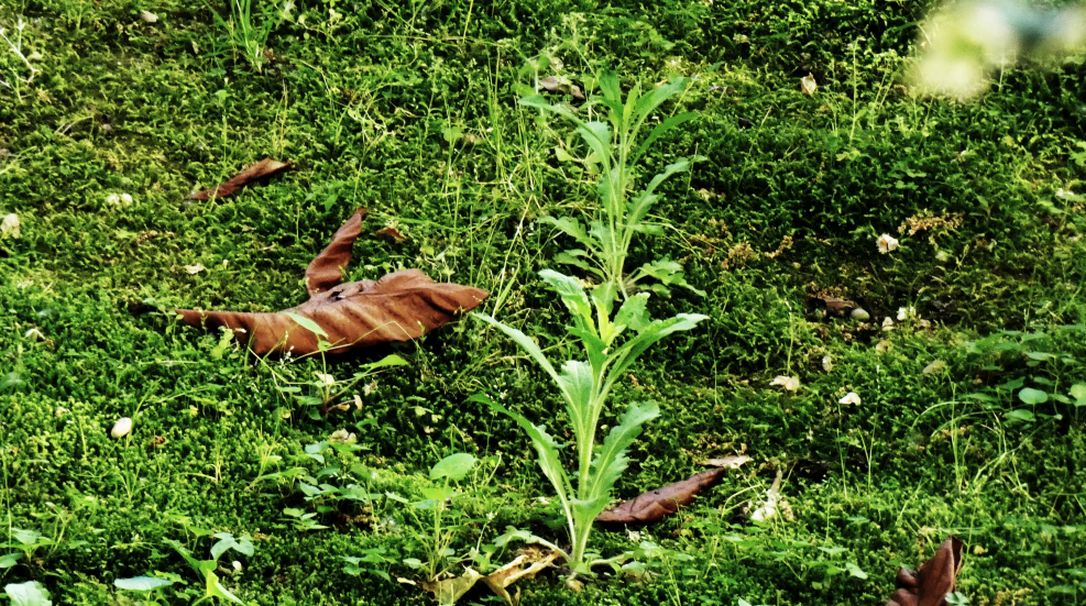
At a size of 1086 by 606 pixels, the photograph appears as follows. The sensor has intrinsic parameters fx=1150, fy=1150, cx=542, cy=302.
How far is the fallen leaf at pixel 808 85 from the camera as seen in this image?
4145 millimetres

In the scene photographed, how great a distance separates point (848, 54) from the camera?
4.23m

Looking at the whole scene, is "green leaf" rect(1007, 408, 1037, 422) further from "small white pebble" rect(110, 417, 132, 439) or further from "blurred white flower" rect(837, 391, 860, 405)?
"small white pebble" rect(110, 417, 132, 439)

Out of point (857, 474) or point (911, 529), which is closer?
point (911, 529)

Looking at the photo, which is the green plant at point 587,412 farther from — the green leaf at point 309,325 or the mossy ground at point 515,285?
the green leaf at point 309,325

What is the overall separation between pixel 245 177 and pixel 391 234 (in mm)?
541

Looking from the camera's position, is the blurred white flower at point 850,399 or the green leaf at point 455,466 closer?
the green leaf at point 455,466

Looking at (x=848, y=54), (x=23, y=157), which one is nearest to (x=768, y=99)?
(x=848, y=54)

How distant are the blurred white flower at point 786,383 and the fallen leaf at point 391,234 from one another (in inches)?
47.1

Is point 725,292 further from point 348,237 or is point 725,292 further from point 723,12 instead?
point 723,12

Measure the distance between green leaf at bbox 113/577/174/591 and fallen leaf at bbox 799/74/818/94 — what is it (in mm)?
2817

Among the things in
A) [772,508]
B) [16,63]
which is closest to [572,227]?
[772,508]

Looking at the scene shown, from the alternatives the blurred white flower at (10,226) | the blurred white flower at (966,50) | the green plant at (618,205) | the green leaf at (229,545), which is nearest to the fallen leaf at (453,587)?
the green leaf at (229,545)

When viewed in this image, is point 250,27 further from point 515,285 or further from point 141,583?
point 141,583

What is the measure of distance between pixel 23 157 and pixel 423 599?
2109 millimetres
